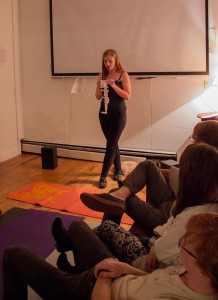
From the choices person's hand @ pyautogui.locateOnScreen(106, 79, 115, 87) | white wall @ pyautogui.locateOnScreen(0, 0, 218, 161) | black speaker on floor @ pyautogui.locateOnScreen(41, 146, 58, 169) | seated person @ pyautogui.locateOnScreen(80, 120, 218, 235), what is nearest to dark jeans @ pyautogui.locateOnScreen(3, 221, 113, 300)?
seated person @ pyautogui.locateOnScreen(80, 120, 218, 235)

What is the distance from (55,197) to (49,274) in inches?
82.5

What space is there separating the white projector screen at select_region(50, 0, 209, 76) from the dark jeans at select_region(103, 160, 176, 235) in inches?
82.2

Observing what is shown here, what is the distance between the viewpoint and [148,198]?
2213 mm

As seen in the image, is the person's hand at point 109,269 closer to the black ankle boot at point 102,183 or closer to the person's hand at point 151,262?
the person's hand at point 151,262

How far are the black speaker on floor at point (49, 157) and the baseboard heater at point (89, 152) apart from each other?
1.42ft

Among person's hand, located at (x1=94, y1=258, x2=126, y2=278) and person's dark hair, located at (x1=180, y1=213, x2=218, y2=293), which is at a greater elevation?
person's dark hair, located at (x1=180, y1=213, x2=218, y2=293)

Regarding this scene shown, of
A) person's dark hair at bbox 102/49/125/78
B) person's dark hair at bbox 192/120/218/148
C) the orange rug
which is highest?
person's dark hair at bbox 102/49/125/78

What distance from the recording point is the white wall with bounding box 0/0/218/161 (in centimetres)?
417

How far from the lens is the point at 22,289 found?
1.44m

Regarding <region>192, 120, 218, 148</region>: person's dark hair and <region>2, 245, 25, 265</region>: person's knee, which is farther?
<region>192, 120, 218, 148</region>: person's dark hair

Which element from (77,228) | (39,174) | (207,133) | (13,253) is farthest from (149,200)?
(39,174)

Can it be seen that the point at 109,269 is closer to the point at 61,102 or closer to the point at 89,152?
the point at 89,152

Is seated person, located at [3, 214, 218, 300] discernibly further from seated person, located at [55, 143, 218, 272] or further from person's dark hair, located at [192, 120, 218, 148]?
person's dark hair, located at [192, 120, 218, 148]

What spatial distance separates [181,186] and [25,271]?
710 millimetres
